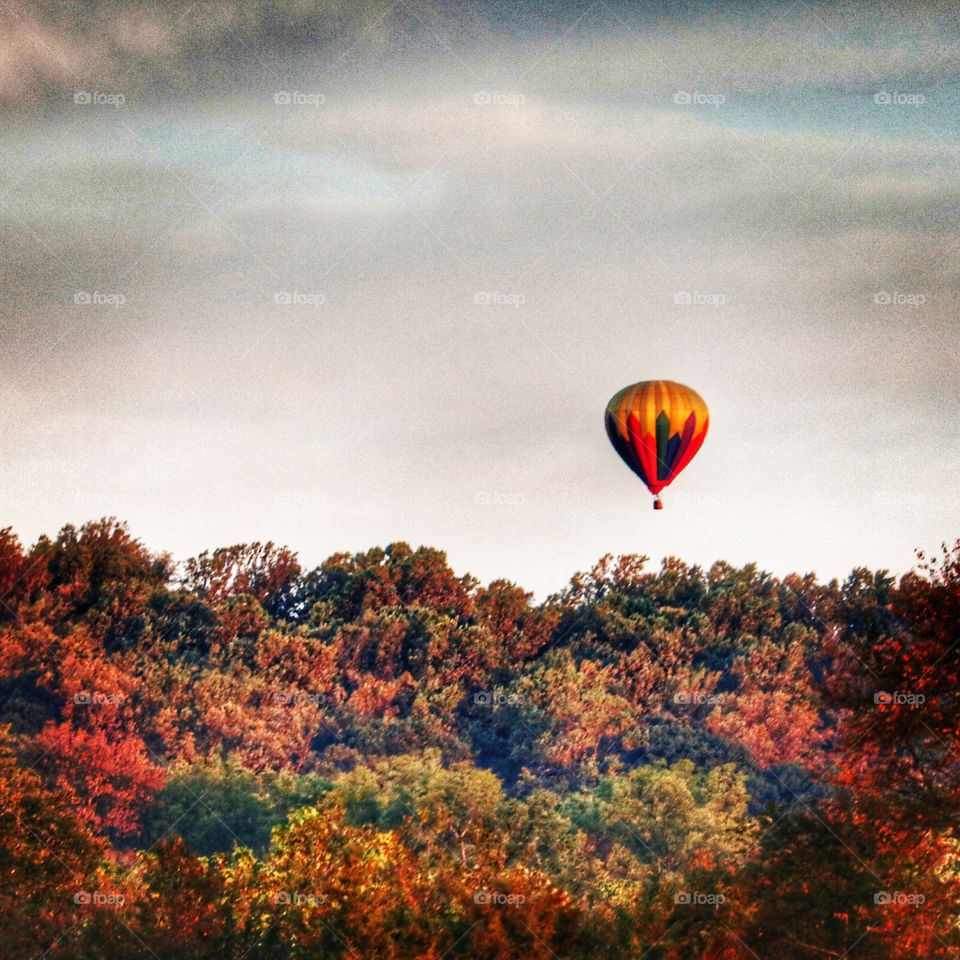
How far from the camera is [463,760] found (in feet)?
201

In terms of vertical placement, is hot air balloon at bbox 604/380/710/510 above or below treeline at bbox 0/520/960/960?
above

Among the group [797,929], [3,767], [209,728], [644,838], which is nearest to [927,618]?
[797,929]

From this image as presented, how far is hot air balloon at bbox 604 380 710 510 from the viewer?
153ft

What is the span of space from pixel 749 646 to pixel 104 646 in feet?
82.6

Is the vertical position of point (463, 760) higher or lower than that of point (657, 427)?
lower

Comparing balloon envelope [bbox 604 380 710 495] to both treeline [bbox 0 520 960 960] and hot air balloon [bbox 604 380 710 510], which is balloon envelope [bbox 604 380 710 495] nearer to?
hot air balloon [bbox 604 380 710 510]

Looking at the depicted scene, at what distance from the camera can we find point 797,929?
31672 millimetres

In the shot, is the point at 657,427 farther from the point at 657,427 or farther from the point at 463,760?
the point at 463,760

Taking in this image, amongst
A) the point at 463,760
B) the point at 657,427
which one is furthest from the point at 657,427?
the point at 463,760

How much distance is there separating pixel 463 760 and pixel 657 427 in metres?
19.5

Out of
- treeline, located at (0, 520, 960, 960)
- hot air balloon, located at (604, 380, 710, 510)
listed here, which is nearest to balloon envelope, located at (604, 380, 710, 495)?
hot air balloon, located at (604, 380, 710, 510)

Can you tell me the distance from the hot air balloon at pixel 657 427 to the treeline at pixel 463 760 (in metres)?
8.48

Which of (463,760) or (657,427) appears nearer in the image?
(657,427)

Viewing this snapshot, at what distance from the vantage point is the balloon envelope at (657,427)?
153 feet
